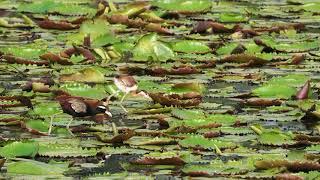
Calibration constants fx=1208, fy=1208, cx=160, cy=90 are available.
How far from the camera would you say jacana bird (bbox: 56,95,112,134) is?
4148 mm

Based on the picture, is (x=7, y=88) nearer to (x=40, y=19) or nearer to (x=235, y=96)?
(x=235, y=96)

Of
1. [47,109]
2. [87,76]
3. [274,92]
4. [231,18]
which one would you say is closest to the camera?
[47,109]

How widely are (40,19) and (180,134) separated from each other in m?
2.34

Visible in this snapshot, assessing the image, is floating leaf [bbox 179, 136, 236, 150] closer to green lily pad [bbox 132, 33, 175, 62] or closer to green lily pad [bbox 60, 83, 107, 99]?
green lily pad [bbox 60, 83, 107, 99]

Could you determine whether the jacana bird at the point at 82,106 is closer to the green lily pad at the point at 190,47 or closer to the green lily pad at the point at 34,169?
the green lily pad at the point at 34,169

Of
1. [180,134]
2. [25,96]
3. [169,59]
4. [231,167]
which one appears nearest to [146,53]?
[169,59]

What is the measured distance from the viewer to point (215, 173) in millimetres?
3605

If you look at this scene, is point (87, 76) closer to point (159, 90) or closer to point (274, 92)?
point (159, 90)

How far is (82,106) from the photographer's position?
4.19 meters

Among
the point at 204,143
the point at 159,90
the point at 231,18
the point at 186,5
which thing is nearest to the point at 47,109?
the point at 159,90

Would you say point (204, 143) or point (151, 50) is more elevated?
point (151, 50)

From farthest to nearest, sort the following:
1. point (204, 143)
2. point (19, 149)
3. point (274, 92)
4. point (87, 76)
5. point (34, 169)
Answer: point (87, 76) < point (274, 92) < point (204, 143) < point (19, 149) < point (34, 169)

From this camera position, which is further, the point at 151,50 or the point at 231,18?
the point at 231,18

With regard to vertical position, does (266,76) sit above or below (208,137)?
above
